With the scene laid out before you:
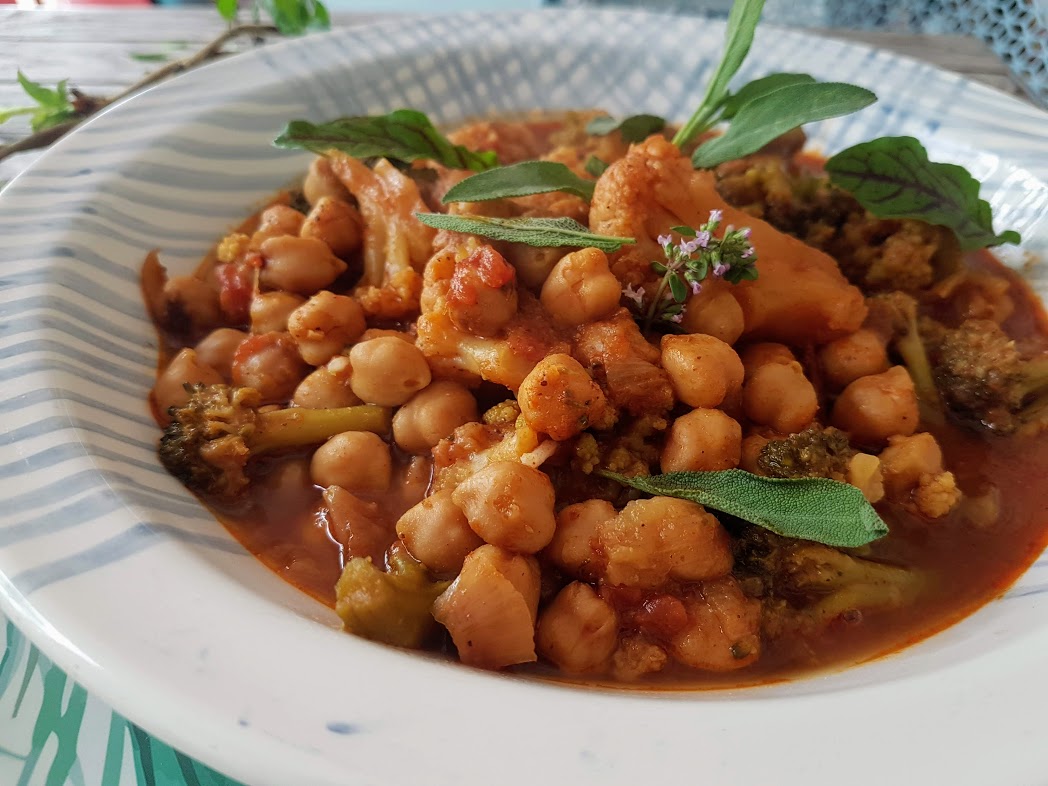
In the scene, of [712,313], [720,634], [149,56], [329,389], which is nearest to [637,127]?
[712,313]

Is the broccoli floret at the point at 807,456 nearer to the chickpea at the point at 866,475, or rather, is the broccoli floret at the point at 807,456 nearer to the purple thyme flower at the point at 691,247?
the chickpea at the point at 866,475

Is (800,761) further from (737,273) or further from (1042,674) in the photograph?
(737,273)

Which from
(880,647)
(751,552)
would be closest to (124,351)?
(751,552)

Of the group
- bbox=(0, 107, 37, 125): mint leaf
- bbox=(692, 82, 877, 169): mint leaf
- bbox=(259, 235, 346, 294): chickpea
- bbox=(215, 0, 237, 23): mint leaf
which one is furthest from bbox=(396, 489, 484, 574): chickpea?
bbox=(215, 0, 237, 23): mint leaf

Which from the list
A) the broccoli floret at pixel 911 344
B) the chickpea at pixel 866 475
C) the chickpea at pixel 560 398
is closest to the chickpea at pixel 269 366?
the chickpea at pixel 560 398

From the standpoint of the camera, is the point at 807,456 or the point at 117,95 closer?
the point at 807,456

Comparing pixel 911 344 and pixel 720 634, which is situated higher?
pixel 911 344

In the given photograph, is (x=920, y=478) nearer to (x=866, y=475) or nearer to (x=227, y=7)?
(x=866, y=475)
